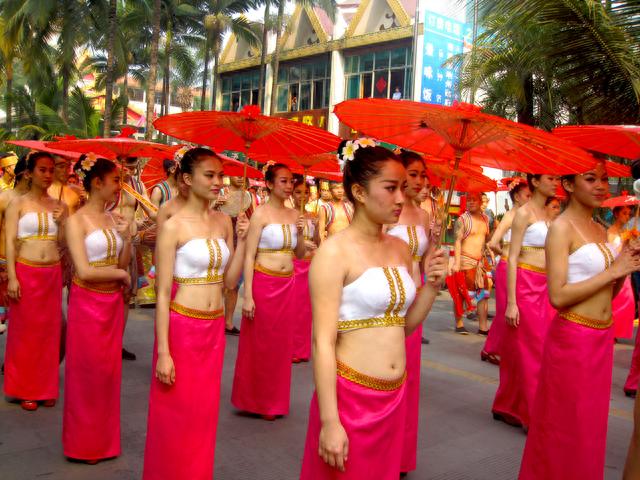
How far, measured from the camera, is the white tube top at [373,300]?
2.48 m

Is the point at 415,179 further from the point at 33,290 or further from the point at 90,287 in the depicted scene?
the point at 33,290

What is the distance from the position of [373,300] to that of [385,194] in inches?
16.5

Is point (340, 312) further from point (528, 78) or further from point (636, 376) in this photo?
point (528, 78)

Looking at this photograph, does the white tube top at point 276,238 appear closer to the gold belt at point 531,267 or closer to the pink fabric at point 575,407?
the gold belt at point 531,267

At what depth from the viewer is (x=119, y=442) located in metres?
4.24

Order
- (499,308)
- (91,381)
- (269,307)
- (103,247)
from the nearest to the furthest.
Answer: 1. (91,381)
2. (103,247)
3. (269,307)
4. (499,308)

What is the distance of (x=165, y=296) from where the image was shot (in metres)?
3.46

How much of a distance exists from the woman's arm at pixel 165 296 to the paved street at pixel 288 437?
961mm

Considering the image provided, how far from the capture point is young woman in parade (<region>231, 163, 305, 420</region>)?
5160 millimetres

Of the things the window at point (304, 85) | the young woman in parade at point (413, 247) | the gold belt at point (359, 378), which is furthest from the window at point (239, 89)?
the gold belt at point (359, 378)

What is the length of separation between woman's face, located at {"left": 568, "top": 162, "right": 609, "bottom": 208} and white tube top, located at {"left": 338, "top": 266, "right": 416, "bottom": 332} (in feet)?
5.06

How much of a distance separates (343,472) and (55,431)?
9.96 ft

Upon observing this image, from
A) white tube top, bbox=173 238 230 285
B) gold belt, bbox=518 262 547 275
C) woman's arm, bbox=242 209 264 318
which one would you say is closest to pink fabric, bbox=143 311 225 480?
white tube top, bbox=173 238 230 285

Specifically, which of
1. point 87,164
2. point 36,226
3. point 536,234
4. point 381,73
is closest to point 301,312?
point 536,234
